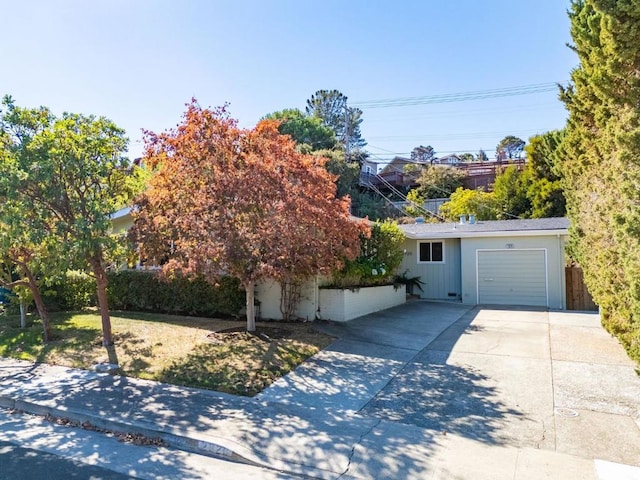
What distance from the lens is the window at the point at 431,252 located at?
16.7 meters

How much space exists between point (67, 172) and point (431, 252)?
1304cm

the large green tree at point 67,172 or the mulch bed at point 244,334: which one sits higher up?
the large green tree at point 67,172

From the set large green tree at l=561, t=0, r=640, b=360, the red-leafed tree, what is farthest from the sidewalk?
the red-leafed tree

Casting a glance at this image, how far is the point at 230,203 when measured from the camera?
818cm

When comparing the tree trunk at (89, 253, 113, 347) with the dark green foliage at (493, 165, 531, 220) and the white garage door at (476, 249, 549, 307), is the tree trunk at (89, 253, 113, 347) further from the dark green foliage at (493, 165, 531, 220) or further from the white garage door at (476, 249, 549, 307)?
the dark green foliage at (493, 165, 531, 220)

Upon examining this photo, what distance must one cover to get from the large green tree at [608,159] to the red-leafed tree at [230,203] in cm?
483

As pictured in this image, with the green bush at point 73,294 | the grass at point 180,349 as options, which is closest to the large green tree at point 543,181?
the grass at point 180,349

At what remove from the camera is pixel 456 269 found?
643 inches

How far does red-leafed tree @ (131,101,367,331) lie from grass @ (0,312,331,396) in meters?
1.46

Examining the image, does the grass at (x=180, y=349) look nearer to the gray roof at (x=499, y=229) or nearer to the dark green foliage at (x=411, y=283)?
the dark green foliage at (x=411, y=283)

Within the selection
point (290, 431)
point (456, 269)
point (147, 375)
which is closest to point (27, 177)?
point (147, 375)

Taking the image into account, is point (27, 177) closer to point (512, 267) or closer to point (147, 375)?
point (147, 375)

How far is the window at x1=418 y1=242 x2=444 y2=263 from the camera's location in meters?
16.7

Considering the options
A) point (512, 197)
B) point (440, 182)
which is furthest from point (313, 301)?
point (440, 182)
